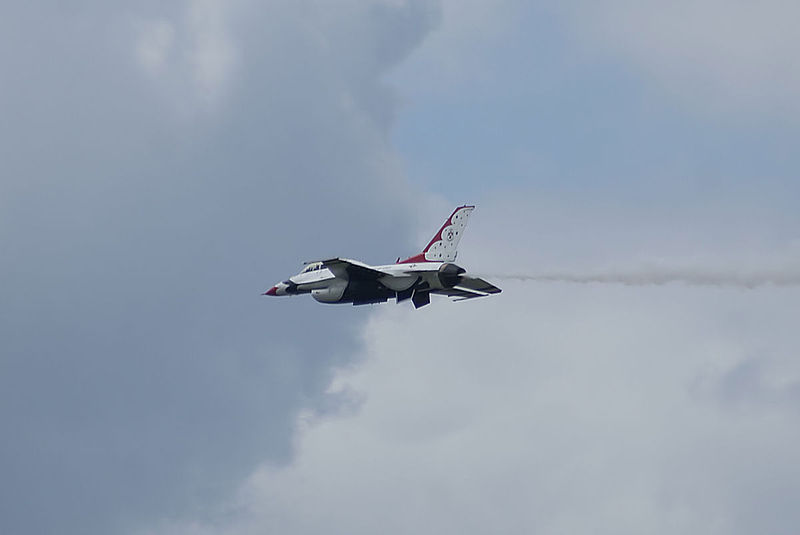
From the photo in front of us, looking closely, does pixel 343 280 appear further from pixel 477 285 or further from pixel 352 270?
pixel 477 285

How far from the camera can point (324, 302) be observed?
309ft

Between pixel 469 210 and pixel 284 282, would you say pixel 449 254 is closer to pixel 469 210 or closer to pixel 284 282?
pixel 469 210

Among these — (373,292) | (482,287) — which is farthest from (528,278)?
(373,292)

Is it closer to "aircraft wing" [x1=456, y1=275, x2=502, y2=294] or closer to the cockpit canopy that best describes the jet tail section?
"aircraft wing" [x1=456, y1=275, x2=502, y2=294]

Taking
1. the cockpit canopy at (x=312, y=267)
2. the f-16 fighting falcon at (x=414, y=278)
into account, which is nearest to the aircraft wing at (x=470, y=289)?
the f-16 fighting falcon at (x=414, y=278)

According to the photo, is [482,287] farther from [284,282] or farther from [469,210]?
[284,282]

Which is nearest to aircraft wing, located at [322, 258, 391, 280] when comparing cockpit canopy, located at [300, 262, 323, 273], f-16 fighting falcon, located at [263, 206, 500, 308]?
f-16 fighting falcon, located at [263, 206, 500, 308]

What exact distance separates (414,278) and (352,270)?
3950mm

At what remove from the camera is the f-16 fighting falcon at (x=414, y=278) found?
90.2 meters

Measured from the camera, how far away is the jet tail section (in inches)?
3615

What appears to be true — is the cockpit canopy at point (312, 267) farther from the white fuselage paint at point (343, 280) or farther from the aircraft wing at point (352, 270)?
the aircraft wing at point (352, 270)

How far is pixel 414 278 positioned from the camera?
3580 inches

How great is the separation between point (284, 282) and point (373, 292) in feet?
26.7

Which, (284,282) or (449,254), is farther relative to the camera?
(284,282)
